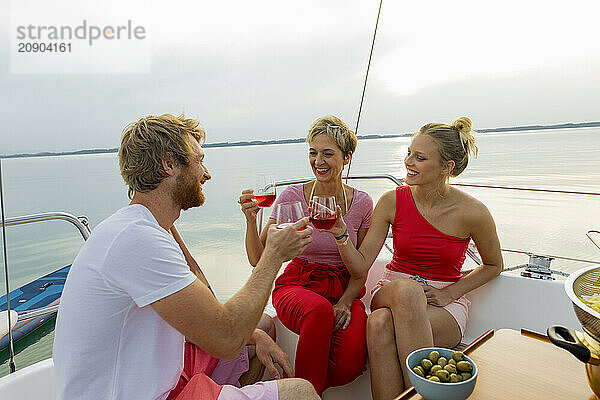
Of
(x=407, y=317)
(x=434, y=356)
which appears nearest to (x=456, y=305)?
(x=407, y=317)

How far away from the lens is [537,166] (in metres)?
14.2

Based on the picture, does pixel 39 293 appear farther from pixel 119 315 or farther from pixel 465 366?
pixel 465 366

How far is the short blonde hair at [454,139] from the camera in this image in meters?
2.13

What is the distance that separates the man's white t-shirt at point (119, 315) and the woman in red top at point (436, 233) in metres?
0.95

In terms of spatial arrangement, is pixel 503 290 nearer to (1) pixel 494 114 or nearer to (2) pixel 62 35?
(2) pixel 62 35

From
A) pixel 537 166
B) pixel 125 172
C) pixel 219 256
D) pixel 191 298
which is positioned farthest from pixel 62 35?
pixel 537 166

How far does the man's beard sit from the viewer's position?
4.47ft

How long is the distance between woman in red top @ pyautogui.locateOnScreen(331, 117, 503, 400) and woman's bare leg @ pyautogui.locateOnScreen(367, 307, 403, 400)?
63 mm

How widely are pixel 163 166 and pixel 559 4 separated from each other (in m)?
3.72

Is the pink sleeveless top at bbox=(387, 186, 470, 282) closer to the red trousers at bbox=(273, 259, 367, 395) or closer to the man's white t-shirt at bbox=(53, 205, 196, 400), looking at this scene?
the red trousers at bbox=(273, 259, 367, 395)

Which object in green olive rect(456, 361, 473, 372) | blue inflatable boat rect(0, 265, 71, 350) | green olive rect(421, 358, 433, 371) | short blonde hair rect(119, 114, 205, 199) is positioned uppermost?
short blonde hair rect(119, 114, 205, 199)

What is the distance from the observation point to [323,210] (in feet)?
5.47

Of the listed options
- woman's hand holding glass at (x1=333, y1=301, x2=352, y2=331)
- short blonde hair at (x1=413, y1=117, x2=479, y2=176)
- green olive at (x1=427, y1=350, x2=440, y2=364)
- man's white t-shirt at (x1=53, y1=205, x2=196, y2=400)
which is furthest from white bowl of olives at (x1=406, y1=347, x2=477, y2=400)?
short blonde hair at (x1=413, y1=117, x2=479, y2=176)

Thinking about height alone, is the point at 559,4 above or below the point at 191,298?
above
